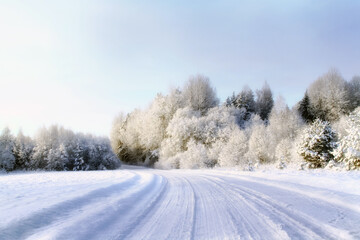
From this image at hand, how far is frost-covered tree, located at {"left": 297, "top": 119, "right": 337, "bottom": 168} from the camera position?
14555mm

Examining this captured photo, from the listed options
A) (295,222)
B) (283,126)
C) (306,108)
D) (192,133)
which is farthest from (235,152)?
(306,108)

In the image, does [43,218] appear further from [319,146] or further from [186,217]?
[319,146]

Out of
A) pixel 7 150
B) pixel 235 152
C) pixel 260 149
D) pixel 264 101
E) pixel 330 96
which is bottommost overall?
pixel 235 152

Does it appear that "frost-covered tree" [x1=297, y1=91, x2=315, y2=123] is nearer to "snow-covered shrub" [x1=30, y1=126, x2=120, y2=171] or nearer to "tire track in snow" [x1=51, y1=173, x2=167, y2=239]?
"snow-covered shrub" [x1=30, y1=126, x2=120, y2=171]

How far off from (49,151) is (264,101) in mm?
44458

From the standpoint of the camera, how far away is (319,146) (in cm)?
1474

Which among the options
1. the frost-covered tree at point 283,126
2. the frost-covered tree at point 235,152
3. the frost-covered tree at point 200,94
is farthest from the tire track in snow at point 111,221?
the frost-covered tree at point 200,94

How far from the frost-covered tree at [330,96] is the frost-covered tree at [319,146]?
25.8 m

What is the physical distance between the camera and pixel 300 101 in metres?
43.9

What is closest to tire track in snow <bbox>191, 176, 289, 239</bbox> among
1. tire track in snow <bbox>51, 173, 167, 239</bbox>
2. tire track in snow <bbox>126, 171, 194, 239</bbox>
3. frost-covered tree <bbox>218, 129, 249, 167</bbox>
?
tire track in snow <bbox>126, 171, 194, 239</bbox>

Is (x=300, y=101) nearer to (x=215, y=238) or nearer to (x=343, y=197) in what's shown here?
(x=343, y=197)

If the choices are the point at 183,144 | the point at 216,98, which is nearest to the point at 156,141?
the point at 183,144

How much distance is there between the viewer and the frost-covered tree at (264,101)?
50.2 meters

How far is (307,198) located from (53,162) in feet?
97.4
